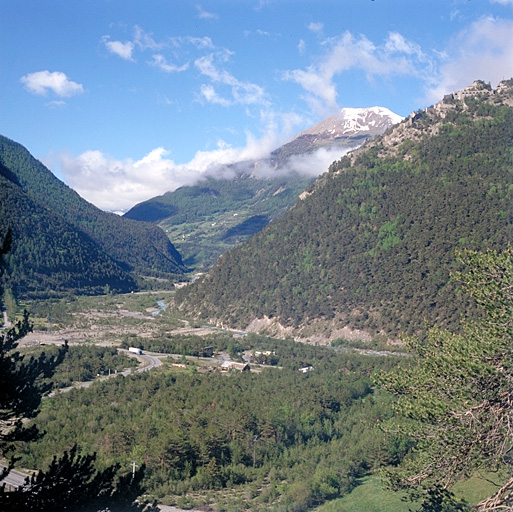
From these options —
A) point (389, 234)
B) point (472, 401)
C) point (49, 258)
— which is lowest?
point (472, 401)

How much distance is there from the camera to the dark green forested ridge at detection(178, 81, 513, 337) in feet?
261

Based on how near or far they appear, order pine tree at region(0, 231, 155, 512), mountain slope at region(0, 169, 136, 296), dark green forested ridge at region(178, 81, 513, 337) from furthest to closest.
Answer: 1. mountain slope at region(0, 169, 136, 296)
2. dark green forested ridge at region(178, 81, 513, 337)
3. pine tree at region(0, 231, 155, 512)

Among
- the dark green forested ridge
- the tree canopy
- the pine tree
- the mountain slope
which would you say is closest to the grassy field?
the tree canopy

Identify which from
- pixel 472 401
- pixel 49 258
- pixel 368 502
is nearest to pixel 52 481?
pixel 472 401

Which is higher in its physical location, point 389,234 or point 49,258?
point 49,258

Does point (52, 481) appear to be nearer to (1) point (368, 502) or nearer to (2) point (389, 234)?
(1) point (368, 502)

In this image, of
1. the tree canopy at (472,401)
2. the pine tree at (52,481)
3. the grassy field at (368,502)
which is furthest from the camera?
the grassy field at (368,502)

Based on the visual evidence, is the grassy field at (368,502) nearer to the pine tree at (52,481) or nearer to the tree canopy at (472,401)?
the tree canopy at (472,401)

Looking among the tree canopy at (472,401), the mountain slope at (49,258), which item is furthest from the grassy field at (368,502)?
the mountain slope at (49,258)

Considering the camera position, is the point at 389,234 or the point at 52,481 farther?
the point at 389,234

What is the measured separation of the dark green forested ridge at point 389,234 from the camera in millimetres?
79438

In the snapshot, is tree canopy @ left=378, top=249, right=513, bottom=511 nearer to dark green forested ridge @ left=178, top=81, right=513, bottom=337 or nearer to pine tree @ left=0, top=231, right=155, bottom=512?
pine tree @ left=0, top=231, right=155, bottom=512

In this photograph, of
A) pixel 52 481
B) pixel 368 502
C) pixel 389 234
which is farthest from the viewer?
pixel 389 234

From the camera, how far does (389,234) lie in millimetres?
92188
